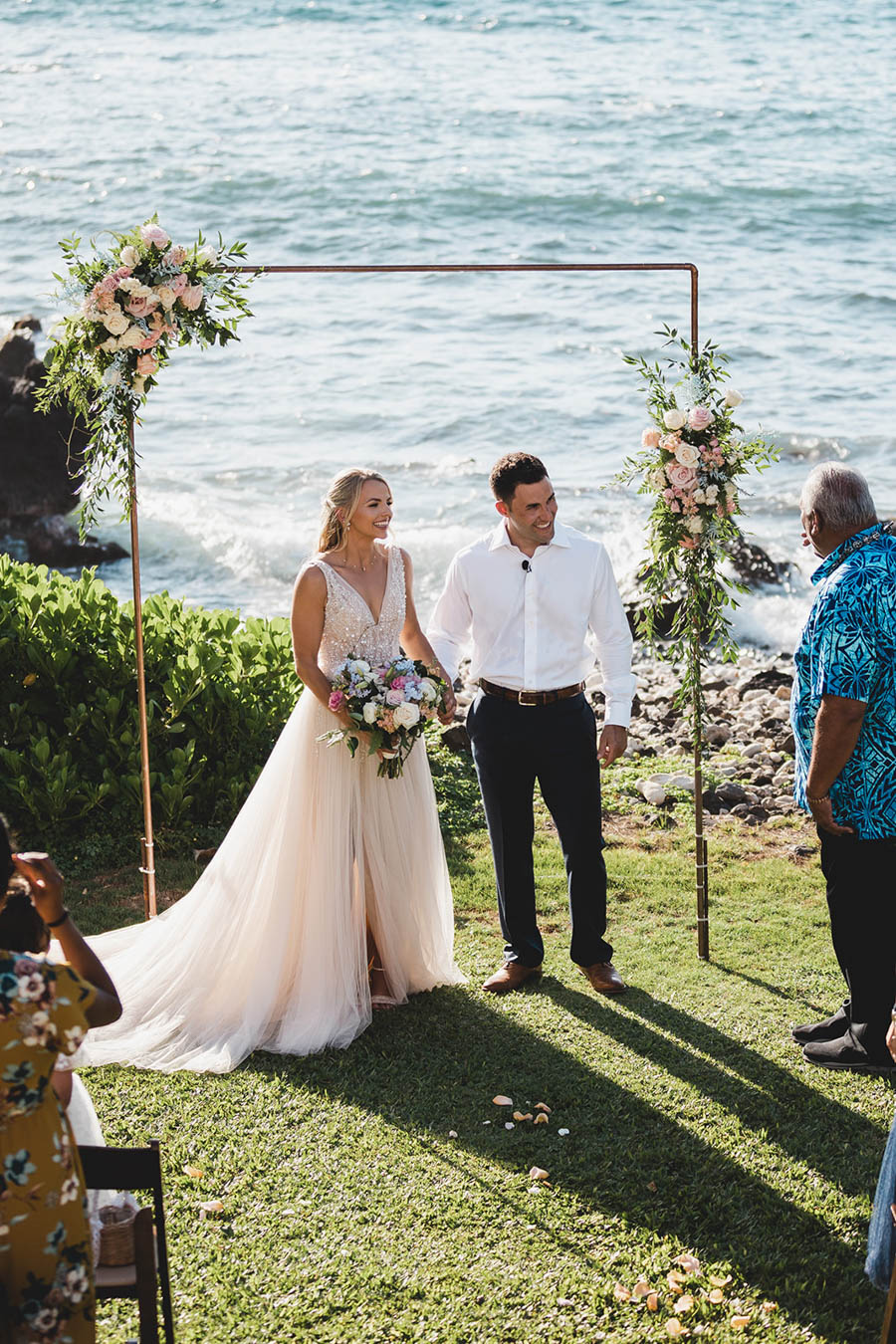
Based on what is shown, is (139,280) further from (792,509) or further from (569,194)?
(569,194)

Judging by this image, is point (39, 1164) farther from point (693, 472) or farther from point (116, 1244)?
point (693, 472)

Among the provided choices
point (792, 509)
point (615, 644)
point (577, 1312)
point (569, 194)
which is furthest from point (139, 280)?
point (569, 194)

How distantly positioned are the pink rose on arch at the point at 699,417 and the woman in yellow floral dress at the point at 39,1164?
13.0ft

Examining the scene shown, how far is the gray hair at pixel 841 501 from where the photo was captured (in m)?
5.24

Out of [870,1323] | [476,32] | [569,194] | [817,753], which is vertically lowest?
[870,1323]

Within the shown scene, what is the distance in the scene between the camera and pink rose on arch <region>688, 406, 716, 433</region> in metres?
6.13

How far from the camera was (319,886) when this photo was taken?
599cm

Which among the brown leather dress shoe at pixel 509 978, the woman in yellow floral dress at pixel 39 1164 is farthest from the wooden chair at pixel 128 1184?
the brown leather dress shoe at pixel 509 978

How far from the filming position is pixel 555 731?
20.0 feet

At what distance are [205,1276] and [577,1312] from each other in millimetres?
1136

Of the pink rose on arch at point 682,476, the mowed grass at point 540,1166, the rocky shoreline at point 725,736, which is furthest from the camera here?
the rocky shoreline at point 725,736

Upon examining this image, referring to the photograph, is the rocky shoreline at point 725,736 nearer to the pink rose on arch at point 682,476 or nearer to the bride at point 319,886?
the pink rose on arch at point 682,476

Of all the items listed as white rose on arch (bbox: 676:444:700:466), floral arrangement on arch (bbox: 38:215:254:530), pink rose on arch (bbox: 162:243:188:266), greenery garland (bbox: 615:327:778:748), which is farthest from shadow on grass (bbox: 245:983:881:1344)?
pink rose on arch (bbox: 162:243:188:266)

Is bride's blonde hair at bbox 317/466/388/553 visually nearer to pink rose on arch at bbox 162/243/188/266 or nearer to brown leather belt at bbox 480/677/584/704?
brown leather belt at bbox 480/677/584/704
